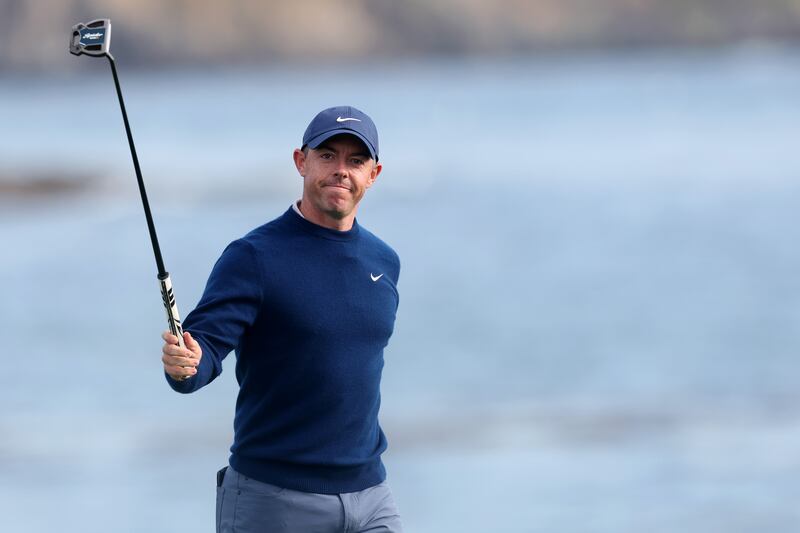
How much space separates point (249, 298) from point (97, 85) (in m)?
109

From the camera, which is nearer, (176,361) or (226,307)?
(176,361)

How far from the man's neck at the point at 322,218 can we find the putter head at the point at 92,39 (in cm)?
75

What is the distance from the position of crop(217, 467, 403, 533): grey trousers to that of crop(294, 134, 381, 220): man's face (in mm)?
836

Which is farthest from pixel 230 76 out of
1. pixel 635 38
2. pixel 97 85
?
pixel 635 38

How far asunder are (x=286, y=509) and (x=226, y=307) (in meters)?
0.65

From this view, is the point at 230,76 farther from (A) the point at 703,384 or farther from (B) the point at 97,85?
(A) the point at 703,384

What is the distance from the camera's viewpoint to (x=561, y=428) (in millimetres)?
16719

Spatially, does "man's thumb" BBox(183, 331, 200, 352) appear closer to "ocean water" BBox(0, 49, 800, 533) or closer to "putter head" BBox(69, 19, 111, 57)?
"putter head" BBox(69, 19, 111, 57)

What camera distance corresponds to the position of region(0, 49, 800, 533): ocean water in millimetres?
14289

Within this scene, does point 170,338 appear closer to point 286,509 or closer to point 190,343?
point 190,343

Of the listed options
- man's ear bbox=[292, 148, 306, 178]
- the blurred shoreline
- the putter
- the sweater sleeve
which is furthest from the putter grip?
the blurred shoreline

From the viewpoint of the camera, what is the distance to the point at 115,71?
187 inches

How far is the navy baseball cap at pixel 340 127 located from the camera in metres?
A: 4.92

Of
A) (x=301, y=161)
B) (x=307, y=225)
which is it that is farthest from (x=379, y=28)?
(x=307, y=225)
